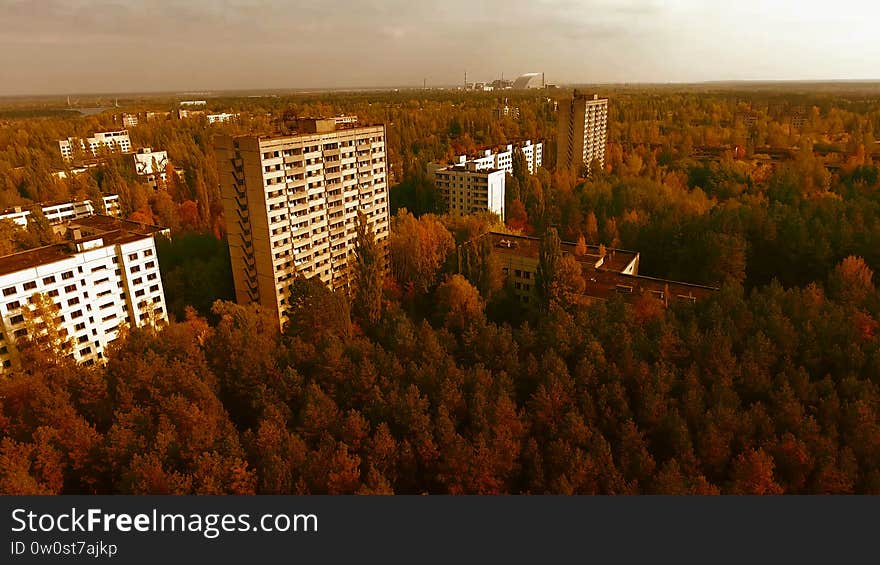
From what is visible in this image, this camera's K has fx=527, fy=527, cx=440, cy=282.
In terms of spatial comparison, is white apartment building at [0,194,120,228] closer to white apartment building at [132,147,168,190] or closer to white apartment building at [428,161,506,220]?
white apartment building at [132,147,168,190]

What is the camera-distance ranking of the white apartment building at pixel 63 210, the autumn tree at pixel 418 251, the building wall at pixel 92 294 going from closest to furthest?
the building wall at pixel 92 294 < the autumn tree at pixel 418 251 < the white apartment building at pixel 63 210

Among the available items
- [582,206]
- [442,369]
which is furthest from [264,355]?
[582,206]

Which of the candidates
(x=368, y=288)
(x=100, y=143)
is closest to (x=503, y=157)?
(x=368, y=288)

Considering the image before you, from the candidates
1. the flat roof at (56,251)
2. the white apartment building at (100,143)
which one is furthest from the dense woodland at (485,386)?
the white apartment building at (100,143)

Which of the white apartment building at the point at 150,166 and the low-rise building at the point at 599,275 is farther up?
the white apartment building at the point at 150,166

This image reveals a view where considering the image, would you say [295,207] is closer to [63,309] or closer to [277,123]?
[277,123]

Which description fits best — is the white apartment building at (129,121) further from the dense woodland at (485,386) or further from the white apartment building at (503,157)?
the dense woodland at (485,386)

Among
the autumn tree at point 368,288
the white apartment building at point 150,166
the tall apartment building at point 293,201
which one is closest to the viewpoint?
the autumn tree at point 368,288

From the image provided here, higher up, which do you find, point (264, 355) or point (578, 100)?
point (578, 100)
